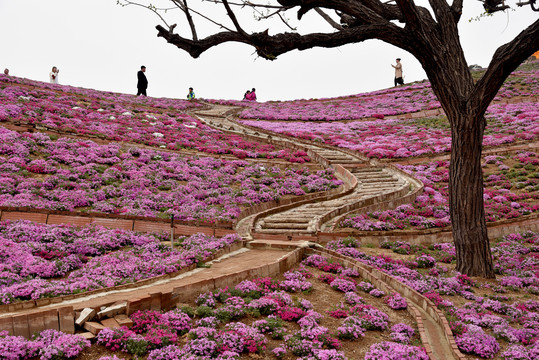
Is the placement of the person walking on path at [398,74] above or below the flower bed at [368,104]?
above

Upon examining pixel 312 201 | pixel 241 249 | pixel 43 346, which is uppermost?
pixel 312 201

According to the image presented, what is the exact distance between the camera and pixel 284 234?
15.2 m

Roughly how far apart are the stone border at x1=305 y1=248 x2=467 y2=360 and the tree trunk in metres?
2.47

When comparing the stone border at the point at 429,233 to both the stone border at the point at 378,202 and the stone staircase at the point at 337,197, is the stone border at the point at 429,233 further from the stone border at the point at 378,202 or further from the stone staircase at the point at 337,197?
the stone border at the point at 378,202

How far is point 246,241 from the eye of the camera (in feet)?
45.8

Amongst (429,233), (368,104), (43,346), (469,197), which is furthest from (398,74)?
(43,346)

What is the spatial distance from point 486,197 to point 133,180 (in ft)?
52.2

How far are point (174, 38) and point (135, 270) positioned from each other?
6029mm

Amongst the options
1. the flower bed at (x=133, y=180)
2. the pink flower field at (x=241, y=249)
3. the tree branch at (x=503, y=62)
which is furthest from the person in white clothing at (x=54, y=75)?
the tree branch at (x=503, y=62)

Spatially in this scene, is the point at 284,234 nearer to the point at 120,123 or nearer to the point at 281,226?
the point at 281,226

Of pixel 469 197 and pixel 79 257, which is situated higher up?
pixel 469 197

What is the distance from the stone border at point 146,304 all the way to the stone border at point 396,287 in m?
1.76

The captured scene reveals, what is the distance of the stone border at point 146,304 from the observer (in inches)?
255

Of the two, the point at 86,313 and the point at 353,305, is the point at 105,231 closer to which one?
the point at 86,313
